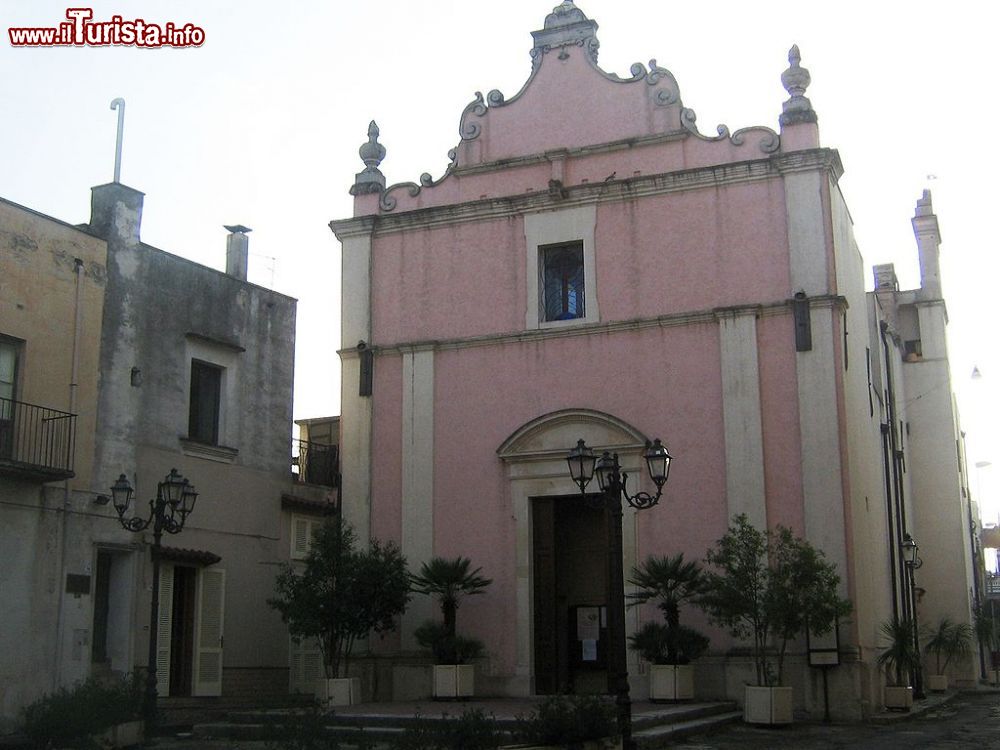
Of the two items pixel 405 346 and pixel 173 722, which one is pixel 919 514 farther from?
pixel 173 722

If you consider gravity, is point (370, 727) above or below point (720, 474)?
below

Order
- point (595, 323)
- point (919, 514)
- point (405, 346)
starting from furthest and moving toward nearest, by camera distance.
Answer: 1. point (919, 514)
2. point (405, 346)
3. point (595, 323)

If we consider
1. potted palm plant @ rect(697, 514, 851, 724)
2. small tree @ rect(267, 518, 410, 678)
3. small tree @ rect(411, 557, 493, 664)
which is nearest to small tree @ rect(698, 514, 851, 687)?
potted palm plant @ rect(697, 514, 851, 724)

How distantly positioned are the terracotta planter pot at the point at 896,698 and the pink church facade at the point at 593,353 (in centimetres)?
153

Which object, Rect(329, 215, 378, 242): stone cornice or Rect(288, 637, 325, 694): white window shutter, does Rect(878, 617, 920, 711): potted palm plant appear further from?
Rect(329, 215, 378, 242): stone cornice

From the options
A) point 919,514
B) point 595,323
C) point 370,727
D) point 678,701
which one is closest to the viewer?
point 370,727

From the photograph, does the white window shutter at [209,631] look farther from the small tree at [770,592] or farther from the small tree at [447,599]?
the small tree at [770,592]

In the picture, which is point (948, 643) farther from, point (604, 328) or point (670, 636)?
point (670, 636)

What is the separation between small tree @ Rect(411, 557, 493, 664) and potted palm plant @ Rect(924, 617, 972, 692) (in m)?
15.6

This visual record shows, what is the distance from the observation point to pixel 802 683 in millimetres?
18609

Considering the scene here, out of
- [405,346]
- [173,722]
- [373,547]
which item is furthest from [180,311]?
[173,722]

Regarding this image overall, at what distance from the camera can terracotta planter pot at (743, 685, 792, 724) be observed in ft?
55.9

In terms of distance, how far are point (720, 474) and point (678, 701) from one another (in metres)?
3.77

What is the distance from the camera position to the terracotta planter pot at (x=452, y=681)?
770 inches
